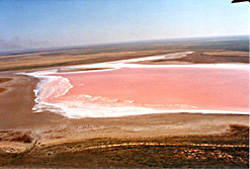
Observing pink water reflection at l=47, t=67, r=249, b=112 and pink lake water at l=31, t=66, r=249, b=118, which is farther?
pink water reflection at l=47, t=67, r=249, b=112

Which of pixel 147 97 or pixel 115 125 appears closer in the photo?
pixel 115 125

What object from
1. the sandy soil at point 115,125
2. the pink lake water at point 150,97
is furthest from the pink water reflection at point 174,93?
the sandy soil at point 115,125

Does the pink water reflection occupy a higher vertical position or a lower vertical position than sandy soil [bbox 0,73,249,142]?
higher

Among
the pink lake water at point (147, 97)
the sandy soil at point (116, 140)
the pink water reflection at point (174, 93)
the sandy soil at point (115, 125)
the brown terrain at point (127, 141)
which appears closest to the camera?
the brown terrain at point (127, 141)

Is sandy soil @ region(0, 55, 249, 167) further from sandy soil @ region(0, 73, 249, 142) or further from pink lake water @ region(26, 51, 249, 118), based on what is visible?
pink lake water @ region(26, 51, 249, 118)

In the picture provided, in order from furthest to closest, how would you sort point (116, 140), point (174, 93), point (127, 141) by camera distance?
point (174, 93) < point (116, 140) < point (127, 141)

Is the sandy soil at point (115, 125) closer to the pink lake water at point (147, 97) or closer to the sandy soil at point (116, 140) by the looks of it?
the sandy soil at point (116, 140)

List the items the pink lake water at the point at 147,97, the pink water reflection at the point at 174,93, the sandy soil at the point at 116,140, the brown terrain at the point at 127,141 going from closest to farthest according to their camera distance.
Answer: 1. the brown terrain at the point at 127,141
2. the sandy soil at the point at 116,140
3. the pink lake water at the point at 147,97
4. the pink water reflection at the point at 174,93

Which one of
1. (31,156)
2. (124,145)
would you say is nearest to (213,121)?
(124,145)

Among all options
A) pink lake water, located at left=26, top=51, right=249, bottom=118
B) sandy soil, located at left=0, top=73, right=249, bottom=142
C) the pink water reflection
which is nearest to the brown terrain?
sandy soil, located at left=0, top=73, right=249, bottom=142

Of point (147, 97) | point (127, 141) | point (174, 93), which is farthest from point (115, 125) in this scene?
point (174, 93)

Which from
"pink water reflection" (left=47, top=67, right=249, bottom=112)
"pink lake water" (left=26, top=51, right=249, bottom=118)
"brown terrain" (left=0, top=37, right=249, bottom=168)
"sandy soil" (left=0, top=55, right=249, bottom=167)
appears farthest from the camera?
"pink water reflection" (left=47, top=67, right=249, bottom=112)

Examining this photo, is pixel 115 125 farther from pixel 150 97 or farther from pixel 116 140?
pixel 150 97
